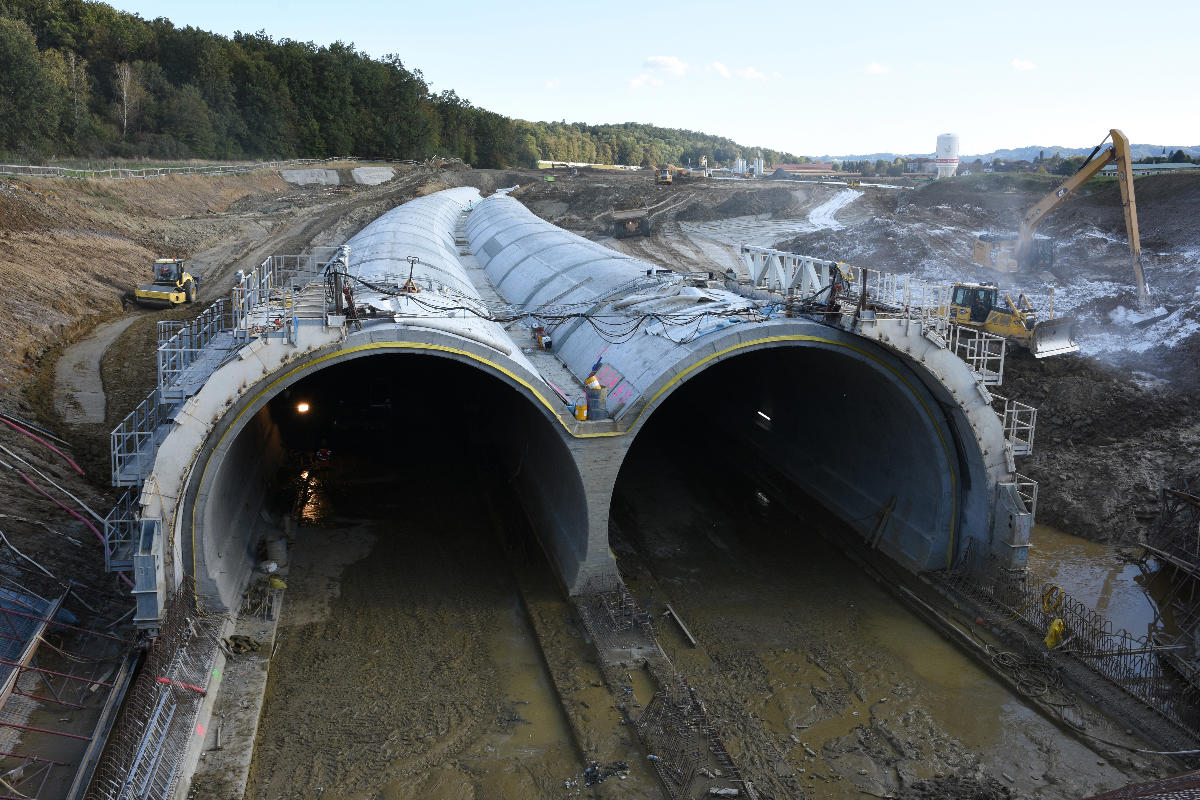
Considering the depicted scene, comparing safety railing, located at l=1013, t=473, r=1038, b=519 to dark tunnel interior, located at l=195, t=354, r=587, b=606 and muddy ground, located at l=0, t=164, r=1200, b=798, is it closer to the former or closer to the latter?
muddy ground, located at l=0, t=164, r=1200, b=798

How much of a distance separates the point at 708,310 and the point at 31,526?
12341mm

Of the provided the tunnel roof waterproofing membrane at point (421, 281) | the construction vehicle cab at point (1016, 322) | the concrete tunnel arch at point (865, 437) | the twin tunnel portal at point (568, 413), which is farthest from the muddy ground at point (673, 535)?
the tunnel roof waterproofing membrane at point (421, 281)

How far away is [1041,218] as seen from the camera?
33.7 metres

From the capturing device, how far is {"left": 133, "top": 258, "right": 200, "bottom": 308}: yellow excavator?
105 ft

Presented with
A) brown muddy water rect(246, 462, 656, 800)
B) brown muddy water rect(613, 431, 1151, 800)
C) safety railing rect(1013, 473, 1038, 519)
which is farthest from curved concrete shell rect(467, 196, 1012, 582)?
brown muddy water rect(246, 462, 656, 800)

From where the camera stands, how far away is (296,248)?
133ft

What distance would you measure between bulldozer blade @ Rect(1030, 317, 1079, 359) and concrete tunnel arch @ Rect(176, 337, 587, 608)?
15496 millimetres

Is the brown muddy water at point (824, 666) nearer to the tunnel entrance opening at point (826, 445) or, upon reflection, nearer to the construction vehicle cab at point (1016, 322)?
the tunnel entrance opening at point (826, 445)

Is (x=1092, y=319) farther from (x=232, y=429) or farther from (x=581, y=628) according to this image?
(x=232, y=429)

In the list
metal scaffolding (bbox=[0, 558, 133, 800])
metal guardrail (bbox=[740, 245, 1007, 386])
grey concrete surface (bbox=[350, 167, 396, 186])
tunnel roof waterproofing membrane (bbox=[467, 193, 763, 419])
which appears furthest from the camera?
grey concrete surface (bbox=[350, 167, 396, 186])

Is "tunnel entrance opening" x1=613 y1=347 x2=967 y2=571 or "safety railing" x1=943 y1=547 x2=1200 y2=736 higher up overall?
"tunnel entrance opening" x1=613 y1=347 x2=967 y2=571

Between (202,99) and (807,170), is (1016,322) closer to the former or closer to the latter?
(202,99)

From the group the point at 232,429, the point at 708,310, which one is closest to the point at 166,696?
the point at 232,429

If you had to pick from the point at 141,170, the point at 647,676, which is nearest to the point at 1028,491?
the point at 647,676
